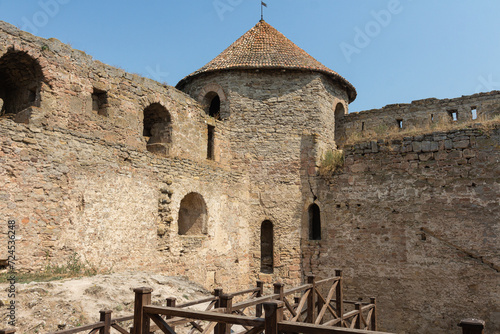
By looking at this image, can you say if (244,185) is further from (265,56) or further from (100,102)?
(100,102)

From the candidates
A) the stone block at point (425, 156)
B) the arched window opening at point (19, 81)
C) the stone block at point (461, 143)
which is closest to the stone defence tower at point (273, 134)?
the stone block at point (425, 156)

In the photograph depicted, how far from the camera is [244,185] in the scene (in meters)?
14.1

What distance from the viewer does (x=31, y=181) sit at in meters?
8.79

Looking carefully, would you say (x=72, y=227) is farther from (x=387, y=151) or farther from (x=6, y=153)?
(x=387, y=151)

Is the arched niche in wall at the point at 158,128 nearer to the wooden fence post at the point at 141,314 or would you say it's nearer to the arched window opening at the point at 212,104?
the arched window opening at the point at 212,104

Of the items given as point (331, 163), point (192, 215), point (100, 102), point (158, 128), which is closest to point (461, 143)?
point (331, 163)

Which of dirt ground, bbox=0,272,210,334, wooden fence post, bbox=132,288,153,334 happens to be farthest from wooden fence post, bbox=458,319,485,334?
dirt ground, bbox=0,272,210,334

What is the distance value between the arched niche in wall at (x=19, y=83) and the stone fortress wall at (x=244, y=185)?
0.04m

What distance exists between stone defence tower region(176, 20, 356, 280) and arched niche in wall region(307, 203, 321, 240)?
29 centimetres

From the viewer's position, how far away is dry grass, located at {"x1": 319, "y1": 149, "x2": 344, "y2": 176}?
13.5 m

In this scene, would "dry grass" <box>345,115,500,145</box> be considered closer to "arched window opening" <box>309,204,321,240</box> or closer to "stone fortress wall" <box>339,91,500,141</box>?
"stone fortress wall" <box>339,91,500,141</box>

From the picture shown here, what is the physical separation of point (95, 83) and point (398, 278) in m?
9.38

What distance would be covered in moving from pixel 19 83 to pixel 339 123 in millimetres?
10530

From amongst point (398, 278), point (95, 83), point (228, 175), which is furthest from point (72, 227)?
point (398, 278)
